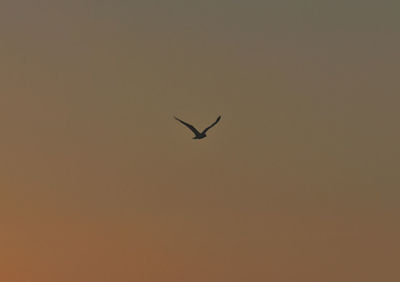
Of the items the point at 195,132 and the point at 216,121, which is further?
the point at 195,132

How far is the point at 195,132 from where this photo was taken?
13200 cm

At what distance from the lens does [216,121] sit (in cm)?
12188

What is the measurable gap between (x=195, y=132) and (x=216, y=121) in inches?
432
